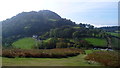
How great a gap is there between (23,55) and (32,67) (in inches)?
236

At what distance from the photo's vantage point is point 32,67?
1585cm

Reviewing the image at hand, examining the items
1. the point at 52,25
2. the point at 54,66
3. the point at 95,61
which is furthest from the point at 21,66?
the point at 52,25

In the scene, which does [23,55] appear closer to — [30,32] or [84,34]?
[84,34]

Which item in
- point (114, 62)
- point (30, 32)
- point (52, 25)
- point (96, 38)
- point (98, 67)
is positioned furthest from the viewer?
point (52, 25)

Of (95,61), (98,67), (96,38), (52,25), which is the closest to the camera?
(98,67)

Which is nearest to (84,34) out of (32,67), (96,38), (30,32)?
(96,38)

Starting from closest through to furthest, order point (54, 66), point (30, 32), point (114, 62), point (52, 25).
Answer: point (54, 66)
point (114, 62)
point (30, 32)
point (52, 25)

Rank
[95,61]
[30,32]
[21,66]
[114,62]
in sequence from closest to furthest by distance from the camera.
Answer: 1. [21,66]
2. [114,62]
3. [95,61]
4. [30,32]

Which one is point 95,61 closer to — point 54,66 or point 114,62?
point 114,62

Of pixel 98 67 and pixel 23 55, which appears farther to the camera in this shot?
pixel 23 55

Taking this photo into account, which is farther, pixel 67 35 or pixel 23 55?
pixel 67 35

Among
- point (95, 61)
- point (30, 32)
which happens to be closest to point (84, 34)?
point (30, 32)

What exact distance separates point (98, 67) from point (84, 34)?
7612 cm

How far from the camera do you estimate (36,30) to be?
130 metres
